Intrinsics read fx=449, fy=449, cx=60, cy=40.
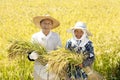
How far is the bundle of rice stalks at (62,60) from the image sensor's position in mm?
5082

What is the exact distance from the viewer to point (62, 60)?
5.11 m

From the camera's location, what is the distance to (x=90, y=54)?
17.4 ft

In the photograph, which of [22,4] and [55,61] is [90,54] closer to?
[55,61]

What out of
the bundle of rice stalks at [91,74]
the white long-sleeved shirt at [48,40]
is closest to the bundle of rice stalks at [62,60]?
the bundle of rice stalks at [91,74]

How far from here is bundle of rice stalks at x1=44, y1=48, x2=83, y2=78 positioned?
508 centimetres

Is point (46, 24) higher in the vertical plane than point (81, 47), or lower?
higher

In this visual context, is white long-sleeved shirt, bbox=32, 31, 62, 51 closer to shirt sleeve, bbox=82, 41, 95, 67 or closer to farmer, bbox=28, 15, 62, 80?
farmer, bbox=28, 15, 62, 80

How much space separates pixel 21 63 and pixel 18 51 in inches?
25.3

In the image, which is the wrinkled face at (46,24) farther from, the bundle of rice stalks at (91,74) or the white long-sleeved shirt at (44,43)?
the bundle of rice stalks at (91,74)

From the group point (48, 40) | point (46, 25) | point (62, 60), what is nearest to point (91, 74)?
point (62, 60)

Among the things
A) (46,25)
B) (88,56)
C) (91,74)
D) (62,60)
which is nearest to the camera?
(62,60)

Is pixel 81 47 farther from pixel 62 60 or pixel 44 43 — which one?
pixel 44 43

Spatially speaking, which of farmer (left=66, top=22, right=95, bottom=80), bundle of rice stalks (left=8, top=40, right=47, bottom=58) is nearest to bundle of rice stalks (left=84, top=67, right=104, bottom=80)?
farmer (left=66, top=22, right=95, bottom=80)

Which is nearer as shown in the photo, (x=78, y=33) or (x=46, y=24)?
(x=78, y=33)
